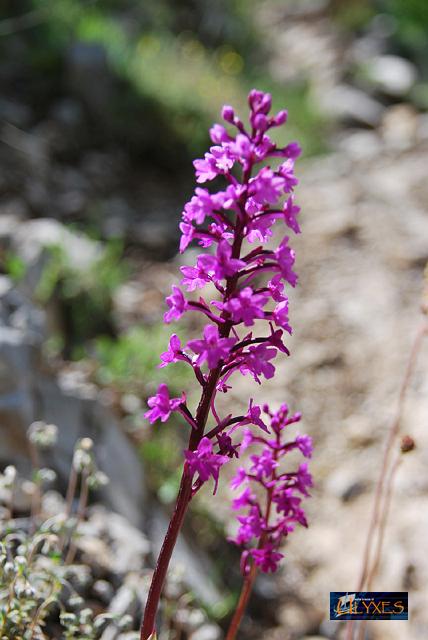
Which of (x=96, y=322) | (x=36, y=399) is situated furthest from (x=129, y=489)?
(x=96, y=322)

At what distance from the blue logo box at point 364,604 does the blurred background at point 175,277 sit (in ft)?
1.69

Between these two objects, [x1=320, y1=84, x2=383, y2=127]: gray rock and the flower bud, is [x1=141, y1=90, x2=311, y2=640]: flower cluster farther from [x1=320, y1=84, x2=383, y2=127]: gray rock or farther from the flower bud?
[x1=320, y1=84, x2=383, y2=127]: gray rock

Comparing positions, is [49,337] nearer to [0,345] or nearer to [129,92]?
[0,345]

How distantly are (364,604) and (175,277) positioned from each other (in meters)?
3.68

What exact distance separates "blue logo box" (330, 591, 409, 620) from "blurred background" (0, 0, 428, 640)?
516mm

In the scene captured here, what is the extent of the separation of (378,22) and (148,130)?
17.8ft

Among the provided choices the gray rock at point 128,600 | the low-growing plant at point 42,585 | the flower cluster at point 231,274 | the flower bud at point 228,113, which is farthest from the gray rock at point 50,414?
the flower bud at point 228,113

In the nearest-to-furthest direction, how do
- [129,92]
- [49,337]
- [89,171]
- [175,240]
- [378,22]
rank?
[49,337] < [175,240] < [89,171] < [129,92] < [378,22]

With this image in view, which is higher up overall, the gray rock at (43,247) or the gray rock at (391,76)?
the gray rock at (391,76)

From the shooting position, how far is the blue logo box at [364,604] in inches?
68.6

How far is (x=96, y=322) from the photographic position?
4.52 metres

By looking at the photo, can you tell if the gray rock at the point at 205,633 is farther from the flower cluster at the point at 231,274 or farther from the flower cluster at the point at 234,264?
the flower cluster at the point at 234,264

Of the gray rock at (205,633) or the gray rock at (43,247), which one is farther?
the gray rock at (43,247)

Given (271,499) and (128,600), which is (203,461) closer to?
(271,499)
